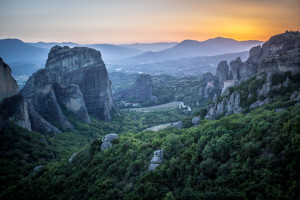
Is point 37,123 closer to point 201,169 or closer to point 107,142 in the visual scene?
point 107,142

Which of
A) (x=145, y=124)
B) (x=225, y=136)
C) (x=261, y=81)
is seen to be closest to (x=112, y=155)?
(x=225, y=136)

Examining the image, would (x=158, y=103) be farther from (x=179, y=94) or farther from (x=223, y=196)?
(x=223, y=196)

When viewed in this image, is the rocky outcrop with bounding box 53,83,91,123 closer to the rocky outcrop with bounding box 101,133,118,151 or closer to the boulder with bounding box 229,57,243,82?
the rocky outcrop with bounding box 101,133,118,151

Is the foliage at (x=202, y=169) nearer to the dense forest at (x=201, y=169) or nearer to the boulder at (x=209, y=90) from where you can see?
the dense forest at (x=201, y=169)

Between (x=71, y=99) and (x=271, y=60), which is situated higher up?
(x=271, y=60)

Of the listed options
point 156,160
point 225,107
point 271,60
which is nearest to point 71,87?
point 225,107

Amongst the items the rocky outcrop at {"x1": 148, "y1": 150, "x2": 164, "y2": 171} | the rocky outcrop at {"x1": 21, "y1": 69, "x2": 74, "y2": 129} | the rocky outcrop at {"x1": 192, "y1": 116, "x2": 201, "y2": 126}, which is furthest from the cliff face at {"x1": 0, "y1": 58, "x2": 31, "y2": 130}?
the rocky outcrop at {"x1": 192, "y1": 116, "x2": 201, "y2": 126}
